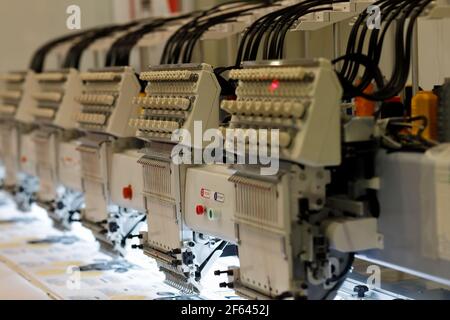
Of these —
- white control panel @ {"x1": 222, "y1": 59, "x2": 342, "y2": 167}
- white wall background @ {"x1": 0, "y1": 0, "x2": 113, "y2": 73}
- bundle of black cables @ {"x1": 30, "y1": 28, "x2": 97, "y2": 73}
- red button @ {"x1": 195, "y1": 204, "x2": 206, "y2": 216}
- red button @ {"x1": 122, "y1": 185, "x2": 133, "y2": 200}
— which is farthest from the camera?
white wall background @ {"x1": 0, "y1": 0, "x2": 113, "y2": 73}

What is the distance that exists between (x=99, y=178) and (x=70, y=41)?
253cm

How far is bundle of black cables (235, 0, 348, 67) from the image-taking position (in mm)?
3826

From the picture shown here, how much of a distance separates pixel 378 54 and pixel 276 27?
574mm

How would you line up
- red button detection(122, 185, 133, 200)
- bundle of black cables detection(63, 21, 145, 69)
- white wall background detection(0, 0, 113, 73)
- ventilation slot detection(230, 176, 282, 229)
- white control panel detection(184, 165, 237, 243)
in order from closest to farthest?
ventilation slot detection(230, 176, 282, 229), white control panel detection(184, 165, 237, 243), red button detection(122, 185, 133, 200), bundle of black cables detection(63, 21, 145, 69), white wall background detection(0, 0, 113, 73)

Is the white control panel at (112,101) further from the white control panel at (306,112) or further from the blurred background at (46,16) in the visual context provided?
the blurred background at (46,16)

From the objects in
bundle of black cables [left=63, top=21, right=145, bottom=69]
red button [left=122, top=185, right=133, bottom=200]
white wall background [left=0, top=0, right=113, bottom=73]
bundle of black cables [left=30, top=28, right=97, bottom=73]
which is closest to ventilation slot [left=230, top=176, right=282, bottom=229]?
red button [left=122, top=185, right=133, bottom=200]

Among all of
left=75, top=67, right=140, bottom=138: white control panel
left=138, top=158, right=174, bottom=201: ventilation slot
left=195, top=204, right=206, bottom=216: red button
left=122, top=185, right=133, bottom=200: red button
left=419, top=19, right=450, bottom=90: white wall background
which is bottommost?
left=122, top=185, right=133, bottom=200: red button

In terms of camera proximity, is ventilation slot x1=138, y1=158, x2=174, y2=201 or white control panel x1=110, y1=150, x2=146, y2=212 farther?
white control panel x1=110, y1=150, x2=146, y2=212

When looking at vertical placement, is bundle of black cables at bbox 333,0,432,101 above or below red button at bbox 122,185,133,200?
above

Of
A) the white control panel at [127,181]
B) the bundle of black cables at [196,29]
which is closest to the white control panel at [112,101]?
the white control panel at [127,181]

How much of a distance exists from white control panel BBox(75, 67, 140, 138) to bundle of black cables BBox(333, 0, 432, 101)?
5.08 ft

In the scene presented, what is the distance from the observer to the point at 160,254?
14.2 ft

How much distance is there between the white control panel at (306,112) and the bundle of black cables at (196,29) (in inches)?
64.1

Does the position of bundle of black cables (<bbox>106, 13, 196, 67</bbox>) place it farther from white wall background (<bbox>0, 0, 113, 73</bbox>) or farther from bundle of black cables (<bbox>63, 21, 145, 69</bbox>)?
white wall background (<bbox>0, 0, 113, 73</bbox>)
